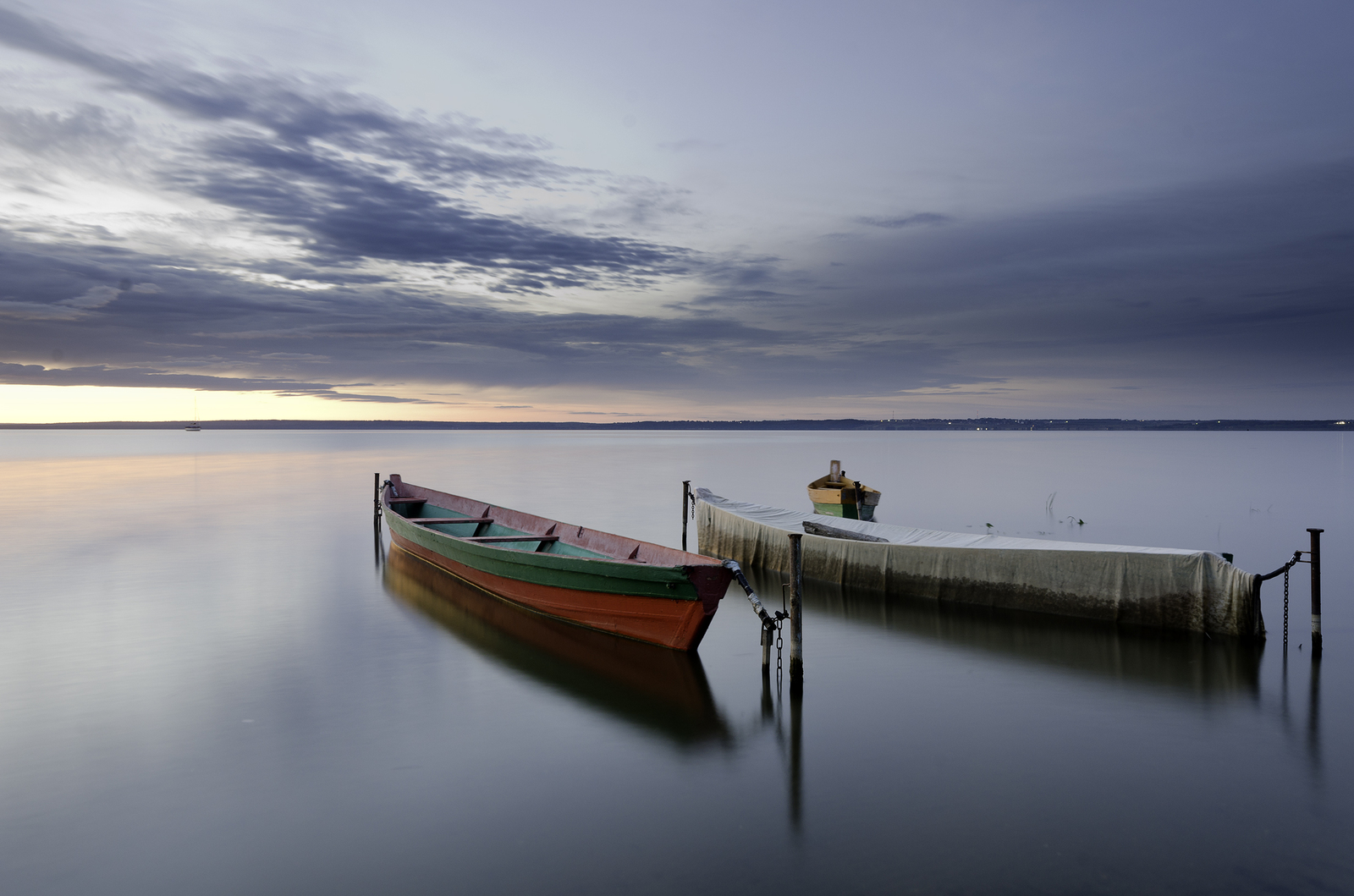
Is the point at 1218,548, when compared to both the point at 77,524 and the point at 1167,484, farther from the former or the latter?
the point at 77,524

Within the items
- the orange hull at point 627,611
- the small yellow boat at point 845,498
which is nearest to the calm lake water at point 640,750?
the orange hull at point 627,611

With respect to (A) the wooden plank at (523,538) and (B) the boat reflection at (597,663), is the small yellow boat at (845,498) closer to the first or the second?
(A) the wooden plank at (523,538)

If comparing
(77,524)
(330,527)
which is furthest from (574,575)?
(77,524)

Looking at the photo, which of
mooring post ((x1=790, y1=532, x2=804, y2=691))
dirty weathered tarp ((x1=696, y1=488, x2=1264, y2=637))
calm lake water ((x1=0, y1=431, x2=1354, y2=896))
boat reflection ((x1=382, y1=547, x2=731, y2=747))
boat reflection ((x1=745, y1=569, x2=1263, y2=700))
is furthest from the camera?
dirty weathered tarp ((x1=696, y1=488, x2=1264, y2=637))

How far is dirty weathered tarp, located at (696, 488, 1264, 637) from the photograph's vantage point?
14.8 meters

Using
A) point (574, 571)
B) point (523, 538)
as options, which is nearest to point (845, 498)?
point (523, 538)

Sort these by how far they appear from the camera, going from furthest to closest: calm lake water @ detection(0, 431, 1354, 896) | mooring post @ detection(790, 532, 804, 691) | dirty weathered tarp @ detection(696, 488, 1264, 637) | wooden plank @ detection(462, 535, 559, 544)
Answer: wooden plank @ detection(462, 535, 559, 544)
dirty weathered tarp @ detection(696, 488, 1264, 637)
mooring post @ detection(790, 532, 804, 691)
calm lake water @ detection(0, 431, 1354, 896)

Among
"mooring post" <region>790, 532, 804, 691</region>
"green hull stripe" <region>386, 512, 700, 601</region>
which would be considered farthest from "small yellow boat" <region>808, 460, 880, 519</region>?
"mooring post" <region>790, 532, 804, 691</region>

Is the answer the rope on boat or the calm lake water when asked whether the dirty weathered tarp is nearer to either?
the calm lake water

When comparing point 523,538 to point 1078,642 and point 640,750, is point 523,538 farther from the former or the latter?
point 1078,642

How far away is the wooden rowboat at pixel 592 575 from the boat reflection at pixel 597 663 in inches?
12.9

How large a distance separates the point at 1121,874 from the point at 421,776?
25.0 ft

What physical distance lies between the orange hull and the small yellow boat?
60.2ft

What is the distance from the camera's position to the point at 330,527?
35.3 m
